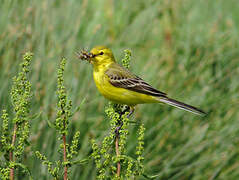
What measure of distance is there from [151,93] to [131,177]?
140 centimetres

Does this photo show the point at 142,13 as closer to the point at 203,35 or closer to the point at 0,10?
the point at 203,35

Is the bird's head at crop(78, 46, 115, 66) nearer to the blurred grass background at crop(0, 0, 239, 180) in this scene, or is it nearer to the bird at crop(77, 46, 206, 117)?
the bird at crop(77, 46, 206, 117)

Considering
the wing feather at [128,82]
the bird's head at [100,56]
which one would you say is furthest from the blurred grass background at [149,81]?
the wing feather at [128,82]

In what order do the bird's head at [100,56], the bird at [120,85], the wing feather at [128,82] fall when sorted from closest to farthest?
the bird at [120,85] → the wing feather at [128,82] → the bird's head at [100,56]

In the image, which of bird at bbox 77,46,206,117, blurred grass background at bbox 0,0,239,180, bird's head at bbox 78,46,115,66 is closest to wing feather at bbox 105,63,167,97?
bird at bbox 77,46,206,117

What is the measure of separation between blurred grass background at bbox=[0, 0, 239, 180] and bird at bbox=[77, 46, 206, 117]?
520mm

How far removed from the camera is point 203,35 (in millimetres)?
6668

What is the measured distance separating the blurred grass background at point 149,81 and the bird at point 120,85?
0.52 meters

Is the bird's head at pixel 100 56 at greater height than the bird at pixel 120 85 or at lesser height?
greater

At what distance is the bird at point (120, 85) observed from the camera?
13.3ft

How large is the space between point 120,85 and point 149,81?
49.5 inches

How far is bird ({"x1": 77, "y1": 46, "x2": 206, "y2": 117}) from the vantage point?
13.3ft

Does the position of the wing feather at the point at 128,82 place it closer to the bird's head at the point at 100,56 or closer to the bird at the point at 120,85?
the bird at the point at 120,85

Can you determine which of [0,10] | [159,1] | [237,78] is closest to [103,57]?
[0,10]
